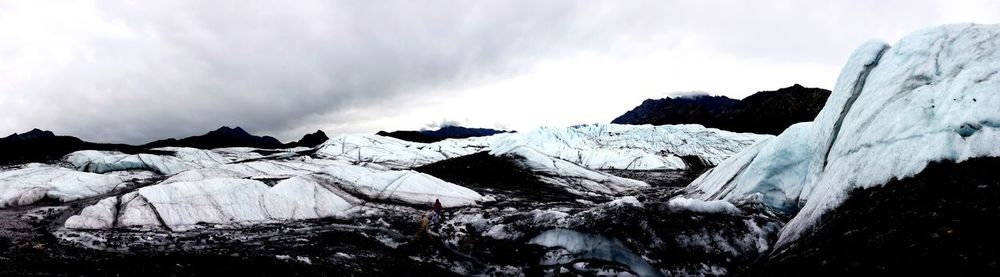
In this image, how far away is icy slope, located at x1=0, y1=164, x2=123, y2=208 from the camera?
31.0m

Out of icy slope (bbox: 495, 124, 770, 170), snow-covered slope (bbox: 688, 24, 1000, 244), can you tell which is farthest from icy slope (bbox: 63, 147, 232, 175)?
snow-covered slope (bbox: 688, 24, 1000, 244)

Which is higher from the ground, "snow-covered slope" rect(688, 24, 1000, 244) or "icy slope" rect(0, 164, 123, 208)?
"snow-covered slope" rect(688, 24, 1000, 244)

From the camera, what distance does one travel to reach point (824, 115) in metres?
23.7

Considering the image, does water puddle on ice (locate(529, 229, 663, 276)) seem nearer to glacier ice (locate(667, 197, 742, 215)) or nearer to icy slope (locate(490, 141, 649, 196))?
glacier ice (locate(667, 197, 742, 215))

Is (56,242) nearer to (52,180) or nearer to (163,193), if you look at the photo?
(163,193)

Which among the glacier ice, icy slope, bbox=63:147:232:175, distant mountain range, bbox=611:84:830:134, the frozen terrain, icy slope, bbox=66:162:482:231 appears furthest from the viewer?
distant mountain range, bbox=611:84:830:134

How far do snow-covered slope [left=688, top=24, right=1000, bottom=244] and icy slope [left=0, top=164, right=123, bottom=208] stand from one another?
1730 inches

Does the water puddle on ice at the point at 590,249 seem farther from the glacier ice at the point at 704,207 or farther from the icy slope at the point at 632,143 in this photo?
the icy slope at the point at 632,143

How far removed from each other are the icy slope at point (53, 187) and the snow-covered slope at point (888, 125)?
43.9 metres

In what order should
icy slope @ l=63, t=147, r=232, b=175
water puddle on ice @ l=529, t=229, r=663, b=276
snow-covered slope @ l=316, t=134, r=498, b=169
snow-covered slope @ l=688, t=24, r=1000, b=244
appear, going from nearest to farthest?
snow-covered slope @ l=688, t=24, r=1000, b=244, water puddle on ice @ l=529, t=229, r=663, b=276, icy slope @ l=63, t=147, r=232, b=175, snow-covered slope @ l=316, t=134, r=498, b=169

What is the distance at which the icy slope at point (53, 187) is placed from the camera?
30953mm

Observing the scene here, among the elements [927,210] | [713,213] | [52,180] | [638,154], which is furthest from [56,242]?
[638,154]

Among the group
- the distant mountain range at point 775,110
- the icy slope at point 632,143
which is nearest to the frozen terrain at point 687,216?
the icy slope at point 632,143

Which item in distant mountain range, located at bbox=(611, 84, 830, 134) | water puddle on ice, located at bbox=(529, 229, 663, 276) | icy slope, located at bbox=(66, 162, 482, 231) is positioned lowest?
water puddle on ice, located at bbox=(529, 229, 663, 276)
